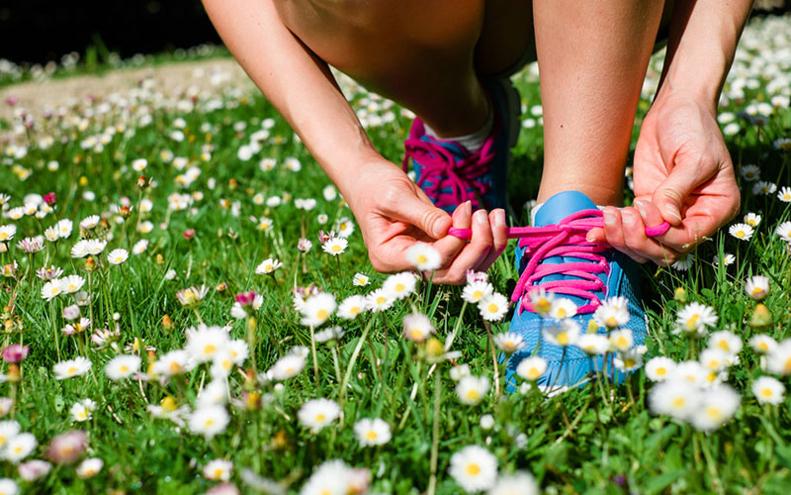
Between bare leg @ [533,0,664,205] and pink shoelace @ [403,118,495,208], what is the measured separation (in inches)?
18.1

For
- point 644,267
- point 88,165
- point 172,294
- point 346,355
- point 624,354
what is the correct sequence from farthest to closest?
point 88,165 < point 172,294 < point 644,267 < point 346,355 < point 624,354

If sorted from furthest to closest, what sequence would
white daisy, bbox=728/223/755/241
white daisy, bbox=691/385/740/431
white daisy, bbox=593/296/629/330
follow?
white daisy, bbox=728/223/755/241, white daisy, bbox=593/296/629/330, white daisy, bbox=691/385/740/431

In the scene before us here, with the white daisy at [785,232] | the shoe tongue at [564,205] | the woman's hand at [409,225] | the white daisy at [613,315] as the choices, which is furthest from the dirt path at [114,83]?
the white daisy at [613,315]

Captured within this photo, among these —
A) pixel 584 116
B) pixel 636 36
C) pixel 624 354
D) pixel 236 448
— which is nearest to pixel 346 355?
pixel 236 448

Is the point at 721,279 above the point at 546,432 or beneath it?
above

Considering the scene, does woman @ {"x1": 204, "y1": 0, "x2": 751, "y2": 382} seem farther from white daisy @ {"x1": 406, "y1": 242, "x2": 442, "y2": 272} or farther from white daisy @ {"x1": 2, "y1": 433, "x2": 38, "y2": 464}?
white daisy @ {"x1": 2, "y1": 433, "x2": 38, "y2": 464}

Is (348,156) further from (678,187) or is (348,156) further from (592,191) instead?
(678,187)

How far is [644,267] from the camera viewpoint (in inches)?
54.5

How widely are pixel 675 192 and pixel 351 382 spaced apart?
553 mm

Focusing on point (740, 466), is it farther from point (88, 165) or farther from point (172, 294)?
point (88, 165)

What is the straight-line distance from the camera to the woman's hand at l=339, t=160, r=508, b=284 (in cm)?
120

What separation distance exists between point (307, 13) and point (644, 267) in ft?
2.46

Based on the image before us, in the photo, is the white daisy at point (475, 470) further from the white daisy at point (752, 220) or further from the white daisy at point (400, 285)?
the white daisy at point (752, 220)

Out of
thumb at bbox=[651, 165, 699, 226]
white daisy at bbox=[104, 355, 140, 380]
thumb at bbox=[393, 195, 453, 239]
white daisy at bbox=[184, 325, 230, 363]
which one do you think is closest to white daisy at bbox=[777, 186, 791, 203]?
thumb at bbox=[651, 165, 699, 226]
